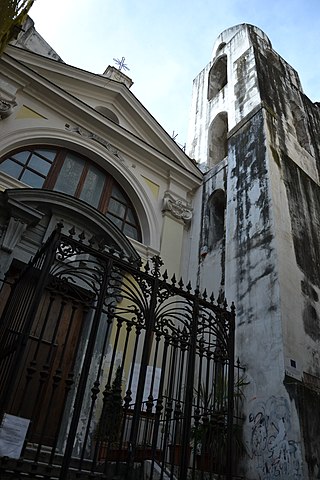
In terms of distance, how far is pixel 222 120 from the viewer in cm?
1305

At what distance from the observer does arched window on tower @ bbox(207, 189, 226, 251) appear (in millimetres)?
9617

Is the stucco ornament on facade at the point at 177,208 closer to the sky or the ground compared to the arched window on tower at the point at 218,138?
closer to the ground

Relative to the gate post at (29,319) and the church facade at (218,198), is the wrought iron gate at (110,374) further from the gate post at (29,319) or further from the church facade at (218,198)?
the church facade at (218,198)

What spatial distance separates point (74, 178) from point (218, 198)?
142 inches

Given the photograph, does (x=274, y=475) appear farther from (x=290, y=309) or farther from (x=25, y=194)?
(x=25, y=194)

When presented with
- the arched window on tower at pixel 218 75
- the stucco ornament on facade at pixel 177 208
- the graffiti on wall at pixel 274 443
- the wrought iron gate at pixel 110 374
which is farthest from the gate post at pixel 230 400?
the arched window on tower at pixel 218 75

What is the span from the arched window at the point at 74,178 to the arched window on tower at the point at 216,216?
1703 mm

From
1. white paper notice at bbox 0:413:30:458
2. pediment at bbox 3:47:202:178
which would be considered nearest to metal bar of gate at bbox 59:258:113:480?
white paper notice at bbox 0:413:30:458

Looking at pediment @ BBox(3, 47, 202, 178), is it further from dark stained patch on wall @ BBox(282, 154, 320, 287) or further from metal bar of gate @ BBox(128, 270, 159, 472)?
metal bar of gate @ BBox(128, 270, 159, 472)

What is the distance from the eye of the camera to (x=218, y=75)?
14906 millimetres

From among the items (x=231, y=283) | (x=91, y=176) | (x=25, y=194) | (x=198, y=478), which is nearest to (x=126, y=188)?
(x=91, y=176)

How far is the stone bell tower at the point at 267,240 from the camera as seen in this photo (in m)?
5.51

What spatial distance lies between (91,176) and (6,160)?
75.8 inches

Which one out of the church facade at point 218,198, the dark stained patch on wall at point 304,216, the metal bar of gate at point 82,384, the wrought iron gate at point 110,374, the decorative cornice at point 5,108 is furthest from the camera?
the decorative cornice at point 5,108
